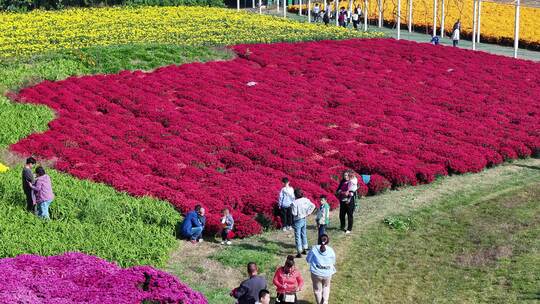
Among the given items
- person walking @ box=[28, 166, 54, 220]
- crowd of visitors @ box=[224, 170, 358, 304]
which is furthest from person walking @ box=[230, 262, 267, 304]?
person walking @ box=[28, 166, 54, 220]

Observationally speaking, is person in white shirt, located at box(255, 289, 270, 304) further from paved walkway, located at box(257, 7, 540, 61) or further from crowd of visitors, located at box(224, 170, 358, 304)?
paved walkway, located at box(257, 7, 540, 61)

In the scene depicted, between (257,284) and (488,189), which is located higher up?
(257,284)

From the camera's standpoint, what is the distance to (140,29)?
60.3 meters

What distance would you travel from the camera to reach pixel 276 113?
39344mm

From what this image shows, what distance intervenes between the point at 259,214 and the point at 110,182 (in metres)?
4.96

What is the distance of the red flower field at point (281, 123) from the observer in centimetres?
3088

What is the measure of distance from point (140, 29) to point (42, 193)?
Answer: 35.9 meters

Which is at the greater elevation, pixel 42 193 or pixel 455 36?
pixel 42 193

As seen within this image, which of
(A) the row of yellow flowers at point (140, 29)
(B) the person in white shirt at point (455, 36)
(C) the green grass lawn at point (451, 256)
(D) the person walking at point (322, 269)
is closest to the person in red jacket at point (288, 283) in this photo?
(D) the person walking at point (322, 269)

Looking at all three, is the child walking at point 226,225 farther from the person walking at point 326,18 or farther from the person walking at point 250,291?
the person walking at point 326,18

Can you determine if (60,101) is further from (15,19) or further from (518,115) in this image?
(15,19)

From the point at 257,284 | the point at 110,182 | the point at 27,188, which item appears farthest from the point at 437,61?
the point at 257,284

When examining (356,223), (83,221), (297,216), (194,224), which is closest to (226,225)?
(194,224)

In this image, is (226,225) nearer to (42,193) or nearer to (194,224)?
(194,224)
